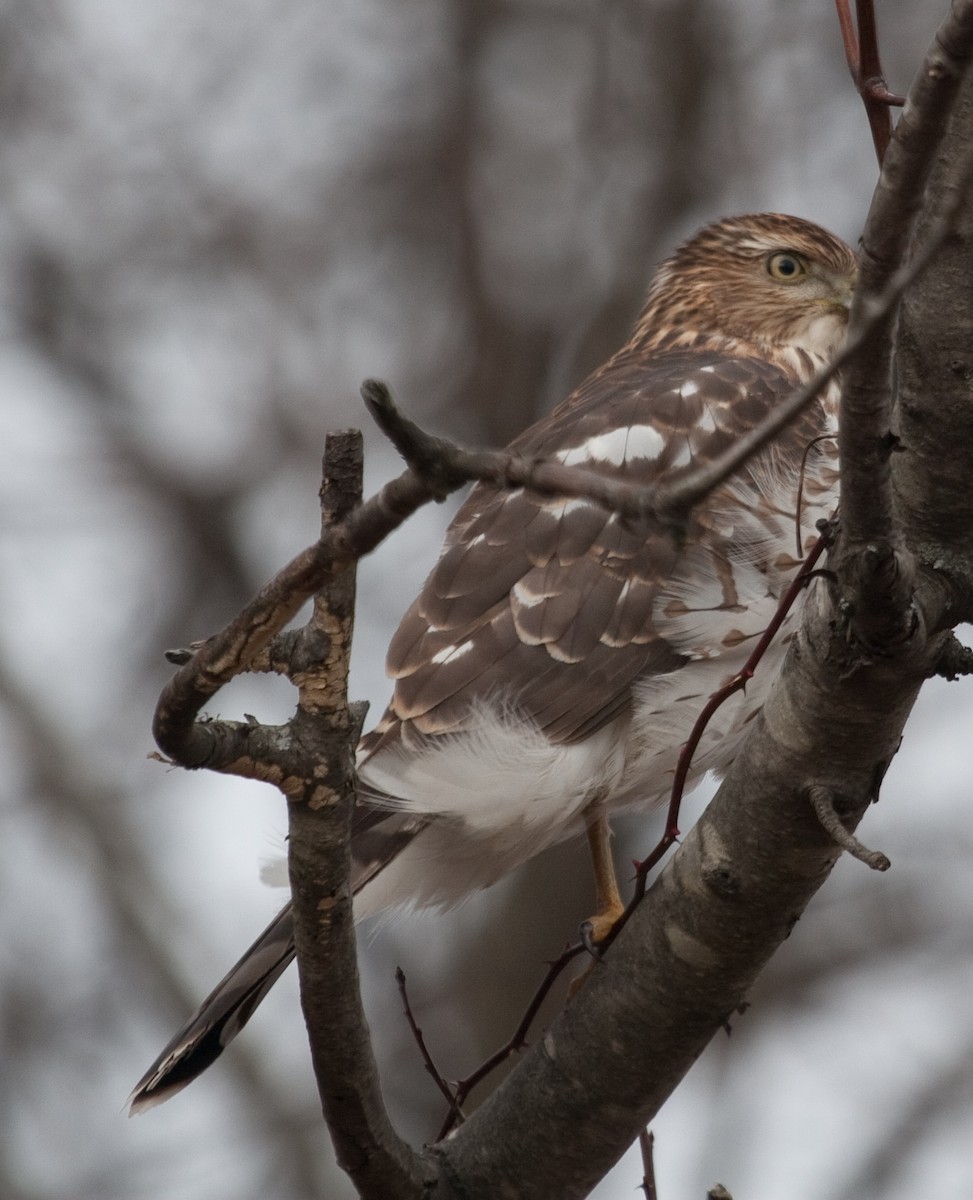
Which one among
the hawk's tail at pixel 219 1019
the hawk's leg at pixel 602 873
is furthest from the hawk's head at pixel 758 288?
the hawk's tail at pixel 219 1019

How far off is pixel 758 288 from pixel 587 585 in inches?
61.8

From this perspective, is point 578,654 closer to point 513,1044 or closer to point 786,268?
point 513,1044

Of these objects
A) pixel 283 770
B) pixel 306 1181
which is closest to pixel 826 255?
pixel 283 770

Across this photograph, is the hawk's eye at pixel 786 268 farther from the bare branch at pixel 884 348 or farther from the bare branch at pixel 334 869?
the bare branch at pixel 334 869

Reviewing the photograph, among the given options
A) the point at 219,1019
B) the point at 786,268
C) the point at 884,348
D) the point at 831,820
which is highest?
the point at 884,348

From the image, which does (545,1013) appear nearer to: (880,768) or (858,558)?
(880,768)

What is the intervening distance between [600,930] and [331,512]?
1.71 m

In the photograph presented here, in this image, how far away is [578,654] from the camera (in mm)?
3648

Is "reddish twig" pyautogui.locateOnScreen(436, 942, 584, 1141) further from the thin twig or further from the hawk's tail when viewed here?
the thin twig

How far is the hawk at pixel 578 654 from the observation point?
357cm

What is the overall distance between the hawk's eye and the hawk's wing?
0.83 metres

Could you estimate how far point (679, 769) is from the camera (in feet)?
9.25

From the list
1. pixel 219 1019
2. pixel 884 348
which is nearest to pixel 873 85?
pixel 884 348

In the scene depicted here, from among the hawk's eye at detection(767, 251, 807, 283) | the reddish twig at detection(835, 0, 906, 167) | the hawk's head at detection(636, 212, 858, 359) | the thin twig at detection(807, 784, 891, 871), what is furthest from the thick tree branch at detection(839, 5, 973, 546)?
the hawk's eye at detection(767, 251, 807, 283)
